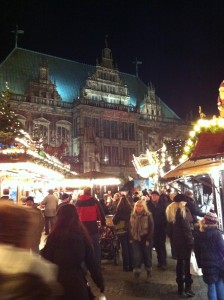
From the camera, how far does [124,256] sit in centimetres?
766

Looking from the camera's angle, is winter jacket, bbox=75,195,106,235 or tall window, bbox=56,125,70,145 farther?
tall window, bbox=56,125,70,145

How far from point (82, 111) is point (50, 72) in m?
7.08

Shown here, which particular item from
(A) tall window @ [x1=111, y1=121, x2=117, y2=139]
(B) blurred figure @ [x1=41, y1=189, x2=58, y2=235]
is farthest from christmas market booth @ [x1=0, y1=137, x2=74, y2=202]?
(A) tall window @ [x1=111, y1=121, x2=117, y2=139]

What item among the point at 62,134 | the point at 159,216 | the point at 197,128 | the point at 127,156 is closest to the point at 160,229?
the point at 159,216

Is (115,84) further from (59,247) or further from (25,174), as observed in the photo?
(59,247)

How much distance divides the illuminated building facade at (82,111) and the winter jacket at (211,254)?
26697 mm

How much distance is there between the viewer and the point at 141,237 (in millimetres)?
6809

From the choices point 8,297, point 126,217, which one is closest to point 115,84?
point 126,217

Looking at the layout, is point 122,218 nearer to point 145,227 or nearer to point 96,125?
point 145,227

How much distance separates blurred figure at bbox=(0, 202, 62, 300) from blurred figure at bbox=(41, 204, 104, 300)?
1356 mm

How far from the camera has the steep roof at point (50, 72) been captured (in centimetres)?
3416

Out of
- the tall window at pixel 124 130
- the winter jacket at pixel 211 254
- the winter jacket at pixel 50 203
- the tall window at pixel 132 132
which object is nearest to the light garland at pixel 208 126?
the winter jacket at pixel 211 254

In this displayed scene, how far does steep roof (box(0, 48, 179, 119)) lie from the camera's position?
112 ft

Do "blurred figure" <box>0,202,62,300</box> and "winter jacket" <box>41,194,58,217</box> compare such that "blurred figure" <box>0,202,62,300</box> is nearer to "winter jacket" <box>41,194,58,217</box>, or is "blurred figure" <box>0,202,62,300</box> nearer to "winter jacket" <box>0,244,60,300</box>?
"winter jacket" <box>0,244,60,300</box>
